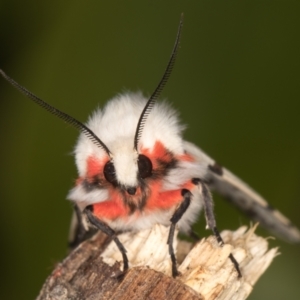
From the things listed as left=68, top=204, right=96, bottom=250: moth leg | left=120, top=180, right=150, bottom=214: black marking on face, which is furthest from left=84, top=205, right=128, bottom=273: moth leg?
left=68, top=204, right=96, bottom=250: moth leg

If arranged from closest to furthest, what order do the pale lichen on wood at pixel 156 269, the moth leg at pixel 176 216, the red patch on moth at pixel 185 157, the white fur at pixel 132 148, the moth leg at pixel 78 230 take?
1. the pale lichen on wood at pixel 156 269
2. the moth leg at pixel 176 216
3. the white fur at pixel 132 148
4. the red patch on moth at pixel 185 157
5. the moth leg at pixel 78 230

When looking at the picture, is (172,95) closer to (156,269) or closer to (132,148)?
(132,148)

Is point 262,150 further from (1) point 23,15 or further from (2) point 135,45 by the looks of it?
(1) point 23,15

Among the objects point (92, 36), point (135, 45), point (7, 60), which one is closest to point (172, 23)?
point (135, 45)

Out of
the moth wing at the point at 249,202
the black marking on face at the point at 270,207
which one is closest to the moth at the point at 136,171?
the moth wing at the point at 249,202

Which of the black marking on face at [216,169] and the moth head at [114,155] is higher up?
the black marking on face at [216,169]

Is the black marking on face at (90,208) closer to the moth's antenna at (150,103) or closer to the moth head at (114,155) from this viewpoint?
the moth head at (114,155)

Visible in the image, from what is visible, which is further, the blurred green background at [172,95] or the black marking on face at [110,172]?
the blurred green background at [172,95]

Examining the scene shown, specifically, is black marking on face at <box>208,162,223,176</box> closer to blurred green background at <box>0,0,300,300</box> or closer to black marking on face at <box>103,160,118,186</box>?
blurred green background at <box>0,0,300,300</box>
